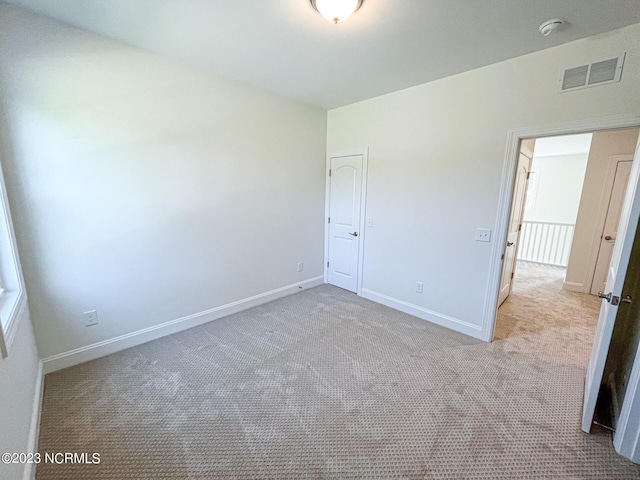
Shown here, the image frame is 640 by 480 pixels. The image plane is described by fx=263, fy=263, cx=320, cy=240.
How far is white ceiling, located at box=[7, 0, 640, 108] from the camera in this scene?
1.64 m

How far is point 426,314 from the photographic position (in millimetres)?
3043

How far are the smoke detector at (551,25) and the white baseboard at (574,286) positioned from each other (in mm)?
3901

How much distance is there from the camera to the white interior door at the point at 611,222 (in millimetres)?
3602

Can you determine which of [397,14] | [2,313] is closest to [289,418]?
[2,313]

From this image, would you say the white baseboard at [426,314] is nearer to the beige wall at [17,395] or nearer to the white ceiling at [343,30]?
the white ceiling at [343,30]

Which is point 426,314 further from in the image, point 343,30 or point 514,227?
point 343,30

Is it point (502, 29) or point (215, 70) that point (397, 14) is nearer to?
point (502, 29)

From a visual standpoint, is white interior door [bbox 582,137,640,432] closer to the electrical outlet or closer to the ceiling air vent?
the ceiling air vent

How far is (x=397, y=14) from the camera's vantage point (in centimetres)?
170

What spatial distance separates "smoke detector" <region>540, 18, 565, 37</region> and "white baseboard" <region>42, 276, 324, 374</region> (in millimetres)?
3427

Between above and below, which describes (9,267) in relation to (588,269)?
above

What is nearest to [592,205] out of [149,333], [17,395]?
[149,333]

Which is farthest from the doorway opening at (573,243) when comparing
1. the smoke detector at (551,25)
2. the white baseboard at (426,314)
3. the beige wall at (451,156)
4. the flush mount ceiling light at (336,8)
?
the flush mount ceiling light at (336,8)

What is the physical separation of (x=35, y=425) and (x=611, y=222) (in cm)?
634
